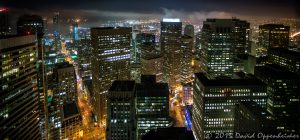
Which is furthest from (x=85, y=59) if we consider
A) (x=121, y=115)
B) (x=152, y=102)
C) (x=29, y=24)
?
(x=121, y=115)

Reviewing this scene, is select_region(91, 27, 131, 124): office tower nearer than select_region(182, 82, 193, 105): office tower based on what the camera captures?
Yes

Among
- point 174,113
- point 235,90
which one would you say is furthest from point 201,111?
point 174,113

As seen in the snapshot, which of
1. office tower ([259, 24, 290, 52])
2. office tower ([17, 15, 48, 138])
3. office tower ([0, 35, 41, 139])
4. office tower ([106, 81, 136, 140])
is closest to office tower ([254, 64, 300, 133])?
office tower ([106, 81, 136, 140])

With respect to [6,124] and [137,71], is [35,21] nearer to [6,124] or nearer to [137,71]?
[137,71]

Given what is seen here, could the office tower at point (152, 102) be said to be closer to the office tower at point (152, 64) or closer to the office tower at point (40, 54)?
the office tower at point (40, 54)

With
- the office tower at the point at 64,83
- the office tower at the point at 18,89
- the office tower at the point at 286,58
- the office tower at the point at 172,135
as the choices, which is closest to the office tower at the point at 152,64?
the office tower at the point at 64,83

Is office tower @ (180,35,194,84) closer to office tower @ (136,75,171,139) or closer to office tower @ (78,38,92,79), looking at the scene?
office tower @ (78,38,92,79)
